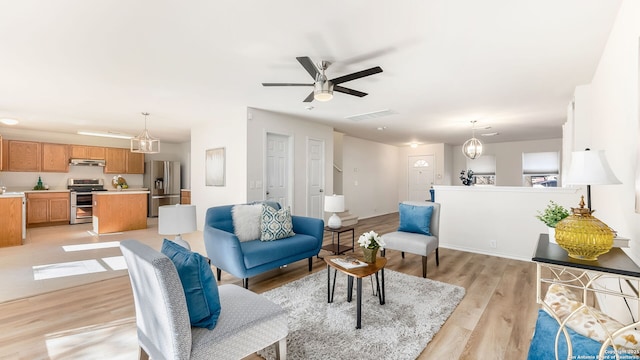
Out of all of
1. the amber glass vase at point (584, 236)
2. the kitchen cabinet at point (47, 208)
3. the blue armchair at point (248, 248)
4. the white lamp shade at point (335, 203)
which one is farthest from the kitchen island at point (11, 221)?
the amber glass vase at point (584, 236)

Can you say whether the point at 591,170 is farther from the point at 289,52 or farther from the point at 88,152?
the point at 88,152

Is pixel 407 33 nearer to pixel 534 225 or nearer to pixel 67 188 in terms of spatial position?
pixel 534 225

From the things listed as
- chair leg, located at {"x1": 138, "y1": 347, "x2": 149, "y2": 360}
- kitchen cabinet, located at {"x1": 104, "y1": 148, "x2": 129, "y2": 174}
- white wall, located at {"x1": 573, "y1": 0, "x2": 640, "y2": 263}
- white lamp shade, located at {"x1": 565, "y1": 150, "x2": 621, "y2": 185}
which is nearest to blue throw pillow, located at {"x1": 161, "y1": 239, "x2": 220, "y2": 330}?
chair leg, located at {"x1": 138, "y1": 347, "x2": 149, "y2": 360}

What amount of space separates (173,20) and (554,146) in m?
10.3

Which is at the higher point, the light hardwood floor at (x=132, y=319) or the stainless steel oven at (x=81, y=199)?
the stainless steel oven at (x=81, y=199)

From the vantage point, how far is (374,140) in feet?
29.3

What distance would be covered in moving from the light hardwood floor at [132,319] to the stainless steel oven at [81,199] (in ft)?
18.5

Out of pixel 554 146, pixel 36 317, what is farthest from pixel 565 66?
pixel 554 146

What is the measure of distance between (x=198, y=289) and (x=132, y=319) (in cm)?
155

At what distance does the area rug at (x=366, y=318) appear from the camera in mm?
2037

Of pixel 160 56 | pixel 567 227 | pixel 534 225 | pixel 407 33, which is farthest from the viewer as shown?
pixel 534 225

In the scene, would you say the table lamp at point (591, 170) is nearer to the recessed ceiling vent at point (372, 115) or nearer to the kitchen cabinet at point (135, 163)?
the recessed ceiling vent at point (372, 115)

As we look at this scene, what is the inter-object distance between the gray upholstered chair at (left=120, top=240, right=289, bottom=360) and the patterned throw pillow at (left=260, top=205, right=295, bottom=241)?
151cm

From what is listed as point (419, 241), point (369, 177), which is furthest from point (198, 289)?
point (369, 177)
